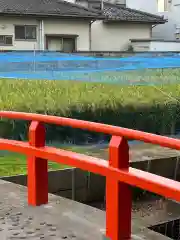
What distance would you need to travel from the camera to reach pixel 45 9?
25.9 meters

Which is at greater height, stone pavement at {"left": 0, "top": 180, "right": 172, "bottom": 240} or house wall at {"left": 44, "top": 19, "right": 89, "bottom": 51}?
house wall at {"left": 44, "top": 19, "right": 89, "bottom": 51}

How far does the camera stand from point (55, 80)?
1073cm

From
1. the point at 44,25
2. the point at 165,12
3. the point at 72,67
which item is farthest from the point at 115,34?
the point at 72,67

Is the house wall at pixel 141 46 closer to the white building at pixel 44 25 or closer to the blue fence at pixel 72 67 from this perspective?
the white building at pixel 44 25

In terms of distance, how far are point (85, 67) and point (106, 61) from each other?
57 centimetres

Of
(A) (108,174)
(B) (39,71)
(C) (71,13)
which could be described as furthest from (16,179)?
(C) (71,13)

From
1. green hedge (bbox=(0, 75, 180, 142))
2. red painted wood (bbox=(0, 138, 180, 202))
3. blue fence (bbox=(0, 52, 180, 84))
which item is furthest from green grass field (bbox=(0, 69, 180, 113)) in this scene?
red painted wood (bbox=(0, 138, 180, 202))

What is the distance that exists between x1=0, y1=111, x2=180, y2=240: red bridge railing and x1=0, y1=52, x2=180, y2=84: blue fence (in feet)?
21.6

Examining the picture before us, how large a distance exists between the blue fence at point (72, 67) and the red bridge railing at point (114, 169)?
260 inches

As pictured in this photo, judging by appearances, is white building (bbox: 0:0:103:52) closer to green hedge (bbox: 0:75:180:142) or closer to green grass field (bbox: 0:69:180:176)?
green grass field (bbox: 0:69:180:176)

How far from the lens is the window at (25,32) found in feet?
84.0

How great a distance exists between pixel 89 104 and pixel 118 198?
6.19 meters

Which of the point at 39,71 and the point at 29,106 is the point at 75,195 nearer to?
the point at 29,106

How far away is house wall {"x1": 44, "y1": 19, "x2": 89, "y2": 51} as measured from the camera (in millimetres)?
26234
